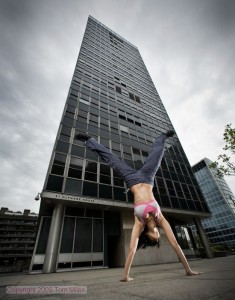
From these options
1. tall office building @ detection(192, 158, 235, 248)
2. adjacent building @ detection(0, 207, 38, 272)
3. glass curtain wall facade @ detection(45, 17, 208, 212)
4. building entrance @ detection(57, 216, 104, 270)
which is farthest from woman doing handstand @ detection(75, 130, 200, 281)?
adjacent building @ detection(0, 207, 38, 272)

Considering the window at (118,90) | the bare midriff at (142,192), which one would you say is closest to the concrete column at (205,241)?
the bare midriff at (142,192)

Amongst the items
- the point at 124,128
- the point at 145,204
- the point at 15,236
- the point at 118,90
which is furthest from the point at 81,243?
the point at 15,236

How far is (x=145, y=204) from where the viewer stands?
3.50 meters

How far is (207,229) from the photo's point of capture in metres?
75.2

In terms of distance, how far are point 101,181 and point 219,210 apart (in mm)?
76892

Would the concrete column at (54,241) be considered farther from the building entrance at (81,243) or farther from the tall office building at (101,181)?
the building entrance at (81,243)

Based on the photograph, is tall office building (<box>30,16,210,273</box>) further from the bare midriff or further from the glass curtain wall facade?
the bare midriff

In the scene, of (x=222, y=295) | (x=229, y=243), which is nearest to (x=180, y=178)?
(x=222, y=295)

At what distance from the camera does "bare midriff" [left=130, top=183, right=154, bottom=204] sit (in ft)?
12.2

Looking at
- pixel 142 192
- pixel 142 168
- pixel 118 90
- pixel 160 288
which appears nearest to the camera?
pixel 160 288

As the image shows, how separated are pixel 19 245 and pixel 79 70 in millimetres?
68289

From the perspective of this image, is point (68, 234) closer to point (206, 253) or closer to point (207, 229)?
point (206, 253)

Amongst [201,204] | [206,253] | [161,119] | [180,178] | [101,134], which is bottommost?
[206,253]

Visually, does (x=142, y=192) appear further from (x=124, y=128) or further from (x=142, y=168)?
(x=124, y=128)
